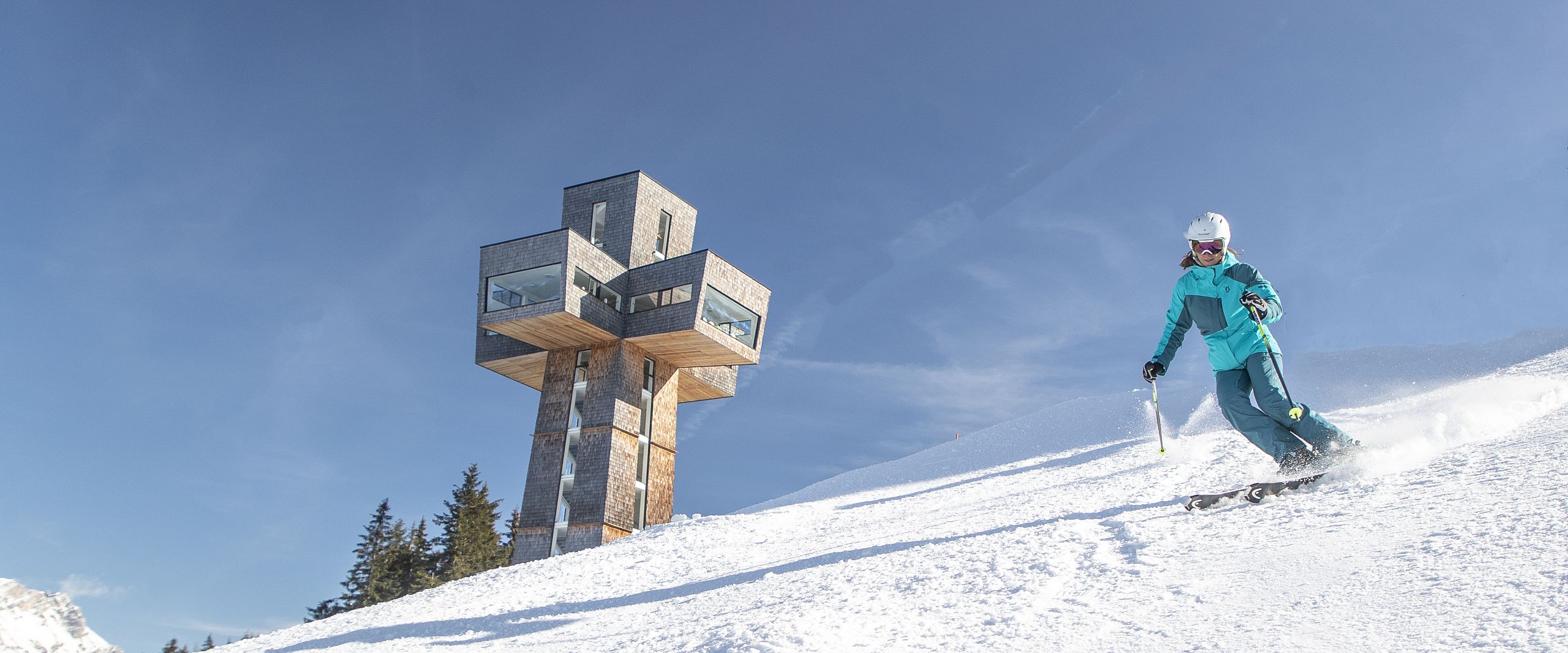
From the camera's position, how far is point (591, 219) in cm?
2933

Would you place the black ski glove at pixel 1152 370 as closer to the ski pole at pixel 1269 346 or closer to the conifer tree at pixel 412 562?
the ski pole at pixel 1269 346

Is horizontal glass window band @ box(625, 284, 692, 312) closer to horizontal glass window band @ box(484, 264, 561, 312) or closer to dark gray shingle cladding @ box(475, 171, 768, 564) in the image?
dark gray shingle cladding @ box(475, 171, 768, 564)

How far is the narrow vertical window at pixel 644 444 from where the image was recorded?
88.0 ft

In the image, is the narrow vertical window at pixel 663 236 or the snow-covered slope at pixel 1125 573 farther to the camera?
the narrow vertical window at pixel 663 236

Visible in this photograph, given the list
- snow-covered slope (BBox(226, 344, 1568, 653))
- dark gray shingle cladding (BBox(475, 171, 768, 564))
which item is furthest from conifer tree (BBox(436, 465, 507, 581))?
snow-covered slope (BBox(226, 344, 1568, 653))

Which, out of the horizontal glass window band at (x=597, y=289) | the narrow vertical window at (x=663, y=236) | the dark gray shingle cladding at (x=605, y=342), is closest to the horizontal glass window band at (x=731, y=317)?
the dark gray shingle cladding at (x=605, y=342)

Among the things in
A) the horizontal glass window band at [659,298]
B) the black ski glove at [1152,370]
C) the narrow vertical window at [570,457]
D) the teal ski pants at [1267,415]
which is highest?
the horizontal glass window band at [659,298]

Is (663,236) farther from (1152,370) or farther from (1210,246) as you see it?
(1210,246)

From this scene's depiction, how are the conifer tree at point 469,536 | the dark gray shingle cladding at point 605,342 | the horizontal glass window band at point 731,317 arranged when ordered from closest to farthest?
the dark gray shingle cladding at point 605,342
the horizontal glass window band at point 731,317
the conifer tree at point 469,536

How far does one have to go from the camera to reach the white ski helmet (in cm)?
792

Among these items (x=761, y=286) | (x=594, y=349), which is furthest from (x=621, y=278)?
(x=761, y=286)

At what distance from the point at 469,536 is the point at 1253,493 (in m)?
42.1

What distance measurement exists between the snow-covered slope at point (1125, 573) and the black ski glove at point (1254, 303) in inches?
47.6

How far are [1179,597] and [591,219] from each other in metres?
26.3
